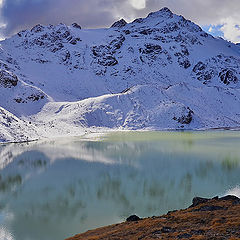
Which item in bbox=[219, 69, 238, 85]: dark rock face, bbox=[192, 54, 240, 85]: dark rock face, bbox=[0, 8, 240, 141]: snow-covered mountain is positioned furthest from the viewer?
bbox=[192, 54, 240, 85]: dark rock face

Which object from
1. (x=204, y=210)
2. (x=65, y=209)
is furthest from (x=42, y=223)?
(x=204, y=210)

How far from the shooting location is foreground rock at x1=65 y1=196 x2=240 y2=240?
10.5m

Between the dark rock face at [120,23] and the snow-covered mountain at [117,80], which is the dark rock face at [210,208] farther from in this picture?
the dark rock face at [120,23]

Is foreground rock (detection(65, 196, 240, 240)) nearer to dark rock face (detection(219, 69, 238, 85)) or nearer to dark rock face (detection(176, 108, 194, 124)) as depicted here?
dark rock face (detection(176, 108, 194, 124))

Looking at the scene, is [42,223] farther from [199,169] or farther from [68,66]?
[68,66]

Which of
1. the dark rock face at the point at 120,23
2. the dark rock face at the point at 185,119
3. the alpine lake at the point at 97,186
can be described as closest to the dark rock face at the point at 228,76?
the dark rock face at the point at 185,119

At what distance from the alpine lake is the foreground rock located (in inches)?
87.7

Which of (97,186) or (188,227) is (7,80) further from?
(188,227)

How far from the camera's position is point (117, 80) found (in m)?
118

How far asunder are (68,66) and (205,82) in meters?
67.0

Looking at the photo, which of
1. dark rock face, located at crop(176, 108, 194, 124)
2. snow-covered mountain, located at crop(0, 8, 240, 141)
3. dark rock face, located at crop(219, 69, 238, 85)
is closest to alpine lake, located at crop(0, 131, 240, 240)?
snow-covered mountain, located at crop(0, 8, 240, 141)

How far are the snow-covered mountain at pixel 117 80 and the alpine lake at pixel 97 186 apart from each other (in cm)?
2501

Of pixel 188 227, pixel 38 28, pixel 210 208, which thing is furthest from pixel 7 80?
pixel 188 227

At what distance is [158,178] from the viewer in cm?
2242
